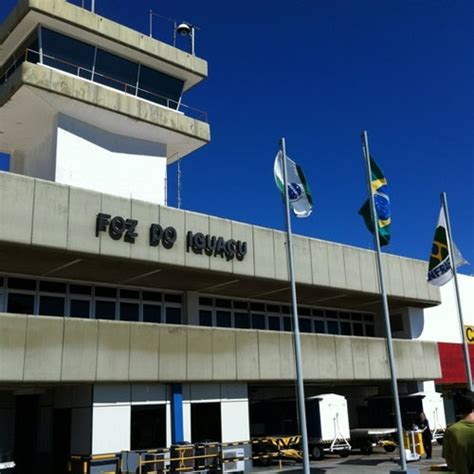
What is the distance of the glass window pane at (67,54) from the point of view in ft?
89.9

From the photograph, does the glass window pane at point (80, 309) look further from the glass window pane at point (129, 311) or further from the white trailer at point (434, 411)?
the white trailer at point (434, 411)

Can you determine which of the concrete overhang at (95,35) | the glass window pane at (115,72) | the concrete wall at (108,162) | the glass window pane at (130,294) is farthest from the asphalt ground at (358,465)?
the concrete overhang at (95,35)

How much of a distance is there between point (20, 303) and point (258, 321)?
504 inches

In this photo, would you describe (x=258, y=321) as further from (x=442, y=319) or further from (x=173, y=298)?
(x=442, y=319)

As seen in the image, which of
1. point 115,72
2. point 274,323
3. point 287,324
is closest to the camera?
point 115,72

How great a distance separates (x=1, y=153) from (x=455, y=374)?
28598 mm

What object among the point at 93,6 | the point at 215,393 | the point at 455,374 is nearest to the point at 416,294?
the point at 455,374

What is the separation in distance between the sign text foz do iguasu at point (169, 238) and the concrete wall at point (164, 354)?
313 cm

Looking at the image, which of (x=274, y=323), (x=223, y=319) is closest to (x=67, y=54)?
(x=223, y=319)

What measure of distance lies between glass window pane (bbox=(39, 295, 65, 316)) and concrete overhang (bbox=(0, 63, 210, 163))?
8460 millimetres

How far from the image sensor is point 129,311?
89.5 ft

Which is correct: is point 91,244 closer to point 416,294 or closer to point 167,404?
point 167,404

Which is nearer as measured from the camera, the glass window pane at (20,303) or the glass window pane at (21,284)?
the glass window pane at (20,303)

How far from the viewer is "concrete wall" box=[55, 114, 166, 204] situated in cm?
2831
